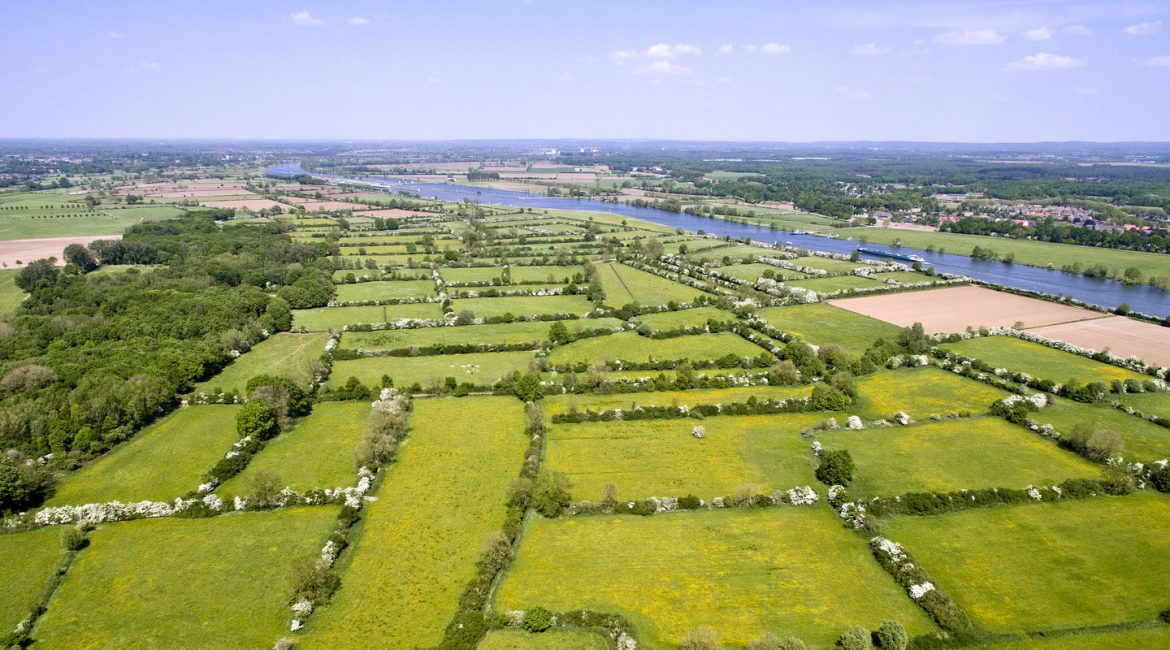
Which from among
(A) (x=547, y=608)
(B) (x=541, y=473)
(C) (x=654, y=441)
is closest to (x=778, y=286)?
(C) (x=654, y=441)

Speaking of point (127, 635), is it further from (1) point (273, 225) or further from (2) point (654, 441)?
(1) point (273, 225)

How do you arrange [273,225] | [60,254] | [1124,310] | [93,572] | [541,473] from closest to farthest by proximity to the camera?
[93,572]
[541,473]
[1124,310]
[60,254]
[273,225]

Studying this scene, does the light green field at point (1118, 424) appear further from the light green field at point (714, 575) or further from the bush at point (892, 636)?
the bush at point (892, 636)

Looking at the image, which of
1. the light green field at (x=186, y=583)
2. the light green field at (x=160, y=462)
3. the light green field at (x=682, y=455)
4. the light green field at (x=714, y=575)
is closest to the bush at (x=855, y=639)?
the light green field at (x=714, y=575)

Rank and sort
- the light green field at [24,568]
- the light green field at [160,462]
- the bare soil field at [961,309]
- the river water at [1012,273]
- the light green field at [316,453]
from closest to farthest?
the light green field at [24,568] < the light green field at [160,462] < the light green field at [316,453] < the bare soil field at [961,309] < the river water at [1012,273]

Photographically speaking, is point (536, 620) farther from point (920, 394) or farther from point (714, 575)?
point (920, 394)

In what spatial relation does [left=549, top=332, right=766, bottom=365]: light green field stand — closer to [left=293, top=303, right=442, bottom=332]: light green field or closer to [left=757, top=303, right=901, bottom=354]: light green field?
[left=757, top=303, right=901, bottom=354]: light green field
